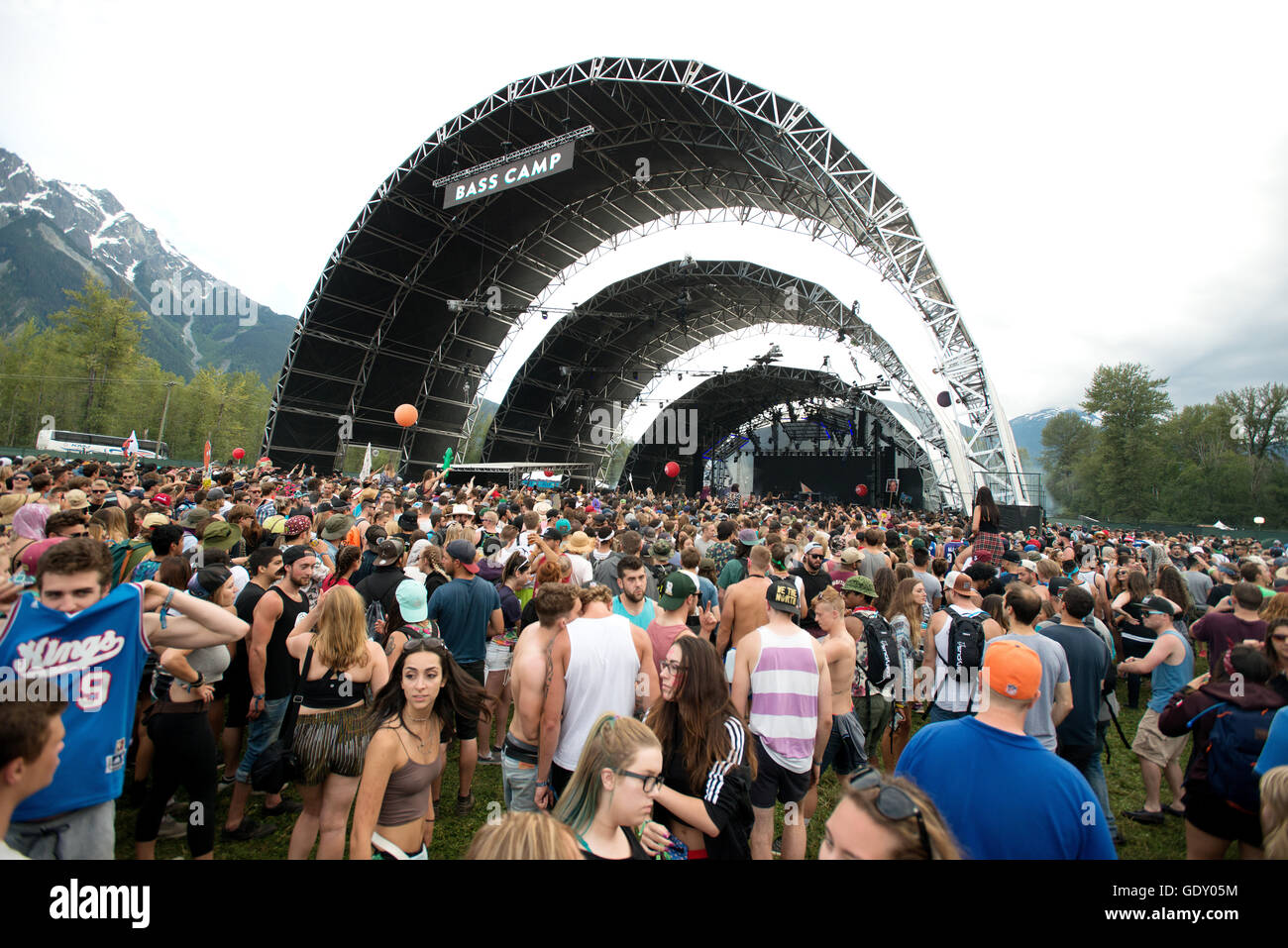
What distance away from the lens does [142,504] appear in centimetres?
620

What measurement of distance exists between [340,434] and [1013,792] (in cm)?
2724

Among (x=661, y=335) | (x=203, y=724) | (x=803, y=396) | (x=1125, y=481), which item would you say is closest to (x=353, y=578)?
(x=203, y=724)

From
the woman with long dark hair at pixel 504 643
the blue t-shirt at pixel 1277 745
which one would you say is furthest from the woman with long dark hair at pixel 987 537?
the woman with long dark hair at pixel 504 643

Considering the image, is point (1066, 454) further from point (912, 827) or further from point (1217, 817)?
point (912, 827)

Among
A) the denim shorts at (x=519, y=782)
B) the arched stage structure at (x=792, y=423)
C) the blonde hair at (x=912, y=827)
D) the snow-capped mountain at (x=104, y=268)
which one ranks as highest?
the snow-capped mountain at (x=104, y=268)

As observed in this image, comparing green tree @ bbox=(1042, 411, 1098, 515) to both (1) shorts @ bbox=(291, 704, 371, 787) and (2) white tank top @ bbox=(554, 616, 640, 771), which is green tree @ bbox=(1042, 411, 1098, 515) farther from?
(1) shorts @ bbox=(291, 704, 371, 787)

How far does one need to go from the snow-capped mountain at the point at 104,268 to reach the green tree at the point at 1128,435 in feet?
347

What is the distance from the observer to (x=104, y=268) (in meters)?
146

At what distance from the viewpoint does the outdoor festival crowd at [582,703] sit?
186cm

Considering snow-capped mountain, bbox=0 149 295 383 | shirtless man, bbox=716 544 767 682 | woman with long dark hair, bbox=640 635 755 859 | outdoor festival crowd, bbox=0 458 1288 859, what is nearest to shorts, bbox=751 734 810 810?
outdoor festival crowd, bbox=0 458 1288 859

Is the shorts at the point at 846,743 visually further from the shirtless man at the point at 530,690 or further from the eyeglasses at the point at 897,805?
the eyeglasses at the point at 897,805

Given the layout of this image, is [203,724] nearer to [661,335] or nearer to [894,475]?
[661,335]

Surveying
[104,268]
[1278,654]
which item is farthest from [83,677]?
[104,268]

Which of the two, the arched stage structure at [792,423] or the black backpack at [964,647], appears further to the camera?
the arched stage structure at [792,423]
